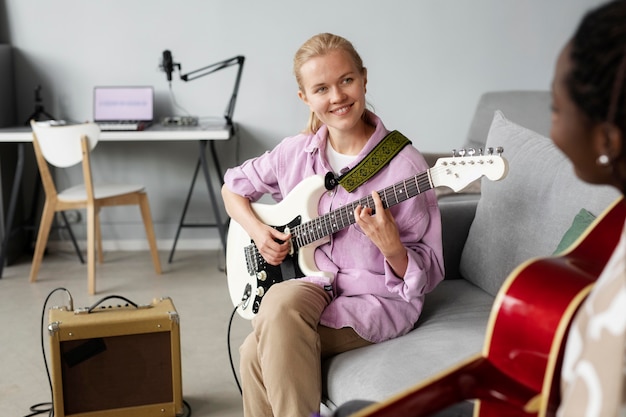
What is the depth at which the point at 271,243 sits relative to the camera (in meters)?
2.22

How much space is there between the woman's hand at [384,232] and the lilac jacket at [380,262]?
3 cm

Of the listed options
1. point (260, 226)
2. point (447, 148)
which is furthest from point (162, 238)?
point (260, 226)

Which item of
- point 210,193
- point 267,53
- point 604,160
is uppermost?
point 604,160

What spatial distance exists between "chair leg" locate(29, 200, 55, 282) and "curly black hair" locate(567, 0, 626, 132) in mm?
3229

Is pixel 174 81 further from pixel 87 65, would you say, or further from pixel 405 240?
pixel 405 240

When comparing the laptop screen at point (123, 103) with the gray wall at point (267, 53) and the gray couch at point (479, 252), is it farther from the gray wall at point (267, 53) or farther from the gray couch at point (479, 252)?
the gray couch at point (479, 252)

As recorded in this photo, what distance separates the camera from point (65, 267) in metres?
4.20

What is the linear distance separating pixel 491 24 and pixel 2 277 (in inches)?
109

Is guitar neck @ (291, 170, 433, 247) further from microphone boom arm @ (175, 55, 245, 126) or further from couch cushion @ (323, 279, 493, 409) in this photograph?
microphone boom arm @ (175, 55, 245, 126)

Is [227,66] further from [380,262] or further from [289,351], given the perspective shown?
[289,351]

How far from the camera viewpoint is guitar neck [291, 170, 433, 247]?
1.92 metres

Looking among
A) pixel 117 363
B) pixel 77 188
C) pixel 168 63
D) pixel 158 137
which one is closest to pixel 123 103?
pixel 168 63

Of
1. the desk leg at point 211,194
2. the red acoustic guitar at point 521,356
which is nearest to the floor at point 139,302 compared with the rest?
the desk leg at point 211,194

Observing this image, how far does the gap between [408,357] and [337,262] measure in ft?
1.14
